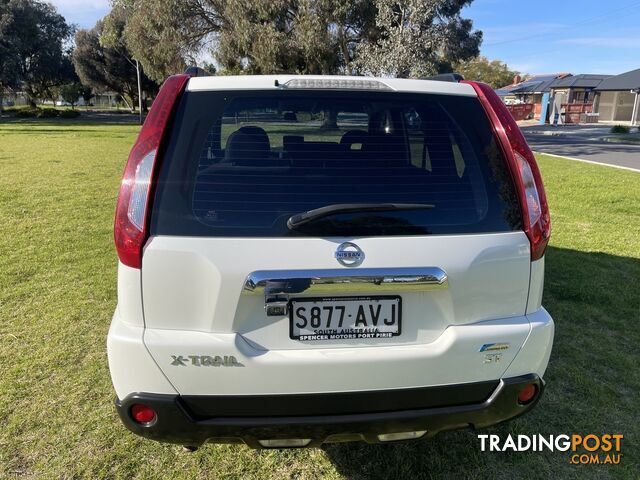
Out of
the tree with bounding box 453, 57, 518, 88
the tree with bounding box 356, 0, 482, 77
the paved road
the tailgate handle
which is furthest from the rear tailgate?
the tree with bounding box 453, 57, 518, 88

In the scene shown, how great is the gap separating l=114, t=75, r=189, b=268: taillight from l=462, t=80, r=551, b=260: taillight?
134 cm

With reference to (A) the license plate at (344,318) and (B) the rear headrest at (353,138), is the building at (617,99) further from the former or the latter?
(A) the license plate at (344,318)

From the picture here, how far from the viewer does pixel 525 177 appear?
2070 mm

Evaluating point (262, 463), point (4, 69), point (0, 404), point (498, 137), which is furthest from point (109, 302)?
point (4, 69)

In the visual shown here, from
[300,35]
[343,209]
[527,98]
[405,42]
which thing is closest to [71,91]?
[300,35]

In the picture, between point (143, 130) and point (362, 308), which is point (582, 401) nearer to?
point (362, 308)

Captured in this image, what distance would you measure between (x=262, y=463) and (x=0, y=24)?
46581 mm

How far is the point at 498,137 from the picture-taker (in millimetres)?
2094

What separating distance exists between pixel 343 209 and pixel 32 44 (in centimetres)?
4999

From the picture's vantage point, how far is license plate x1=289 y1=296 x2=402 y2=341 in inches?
73.2

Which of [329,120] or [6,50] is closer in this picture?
[329,120]

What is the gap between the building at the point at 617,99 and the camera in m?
41.5

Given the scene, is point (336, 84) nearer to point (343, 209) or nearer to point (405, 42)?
point (343, 209)

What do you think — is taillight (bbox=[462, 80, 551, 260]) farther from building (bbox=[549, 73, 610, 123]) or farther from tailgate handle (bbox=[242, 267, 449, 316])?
building (bbox=[549, 73, 610, 123])
